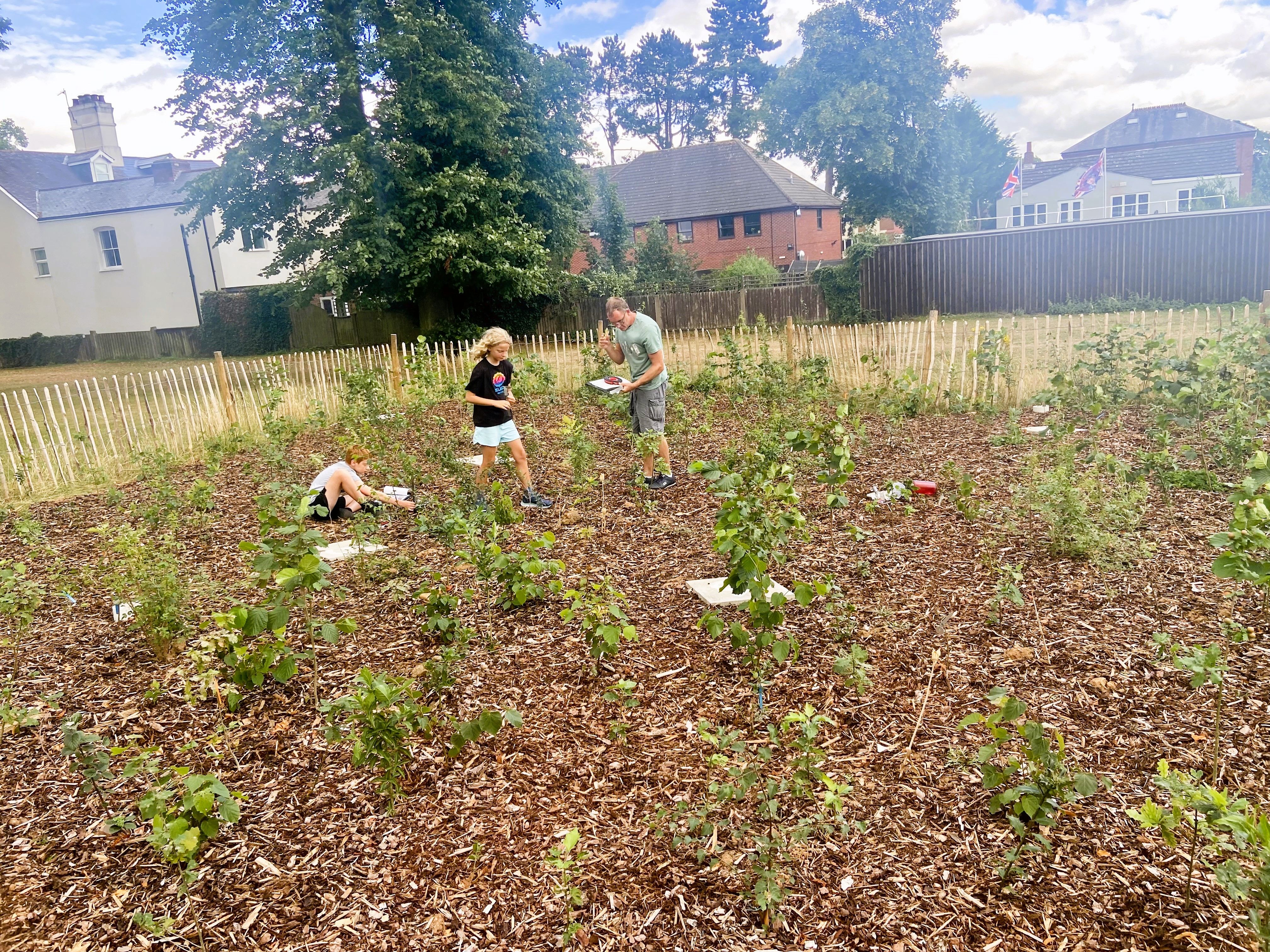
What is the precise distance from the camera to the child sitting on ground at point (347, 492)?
6.11 m

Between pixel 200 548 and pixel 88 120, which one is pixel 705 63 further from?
pixel 200 548

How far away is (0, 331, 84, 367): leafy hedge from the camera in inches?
1164

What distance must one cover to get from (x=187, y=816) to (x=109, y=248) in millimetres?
33455

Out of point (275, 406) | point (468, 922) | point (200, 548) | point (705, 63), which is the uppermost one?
point (705, 63)

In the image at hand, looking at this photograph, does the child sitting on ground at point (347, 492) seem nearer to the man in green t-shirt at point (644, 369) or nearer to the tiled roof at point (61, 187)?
the man in green t-shirt at point (644, 369)

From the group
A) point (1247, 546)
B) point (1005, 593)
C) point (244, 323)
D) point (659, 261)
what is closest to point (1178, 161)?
point (659, 261)

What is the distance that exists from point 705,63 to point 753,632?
53361 mm

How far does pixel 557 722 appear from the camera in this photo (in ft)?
11.4

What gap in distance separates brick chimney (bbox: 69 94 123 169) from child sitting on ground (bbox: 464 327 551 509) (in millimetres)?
35291

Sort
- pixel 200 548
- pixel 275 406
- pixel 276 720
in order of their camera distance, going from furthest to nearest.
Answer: pixel 275 406 → pixel 200 548 → pixel 276 720

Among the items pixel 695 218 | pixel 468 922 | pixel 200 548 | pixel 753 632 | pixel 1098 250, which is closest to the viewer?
pixel 468 922

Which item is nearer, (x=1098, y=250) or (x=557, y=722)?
(x=557, y=722)

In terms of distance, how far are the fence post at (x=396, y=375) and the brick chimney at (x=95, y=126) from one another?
28.7m

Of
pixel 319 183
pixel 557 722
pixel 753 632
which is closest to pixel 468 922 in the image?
pixel 557 722
